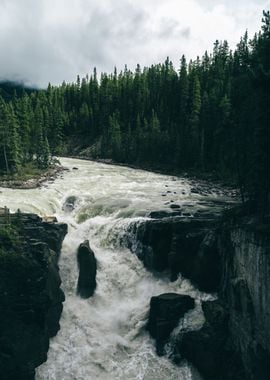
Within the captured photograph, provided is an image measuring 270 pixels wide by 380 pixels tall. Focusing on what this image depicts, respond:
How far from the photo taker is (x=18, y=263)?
37188 mm

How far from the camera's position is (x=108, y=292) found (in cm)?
4366

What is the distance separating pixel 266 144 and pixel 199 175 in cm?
5485

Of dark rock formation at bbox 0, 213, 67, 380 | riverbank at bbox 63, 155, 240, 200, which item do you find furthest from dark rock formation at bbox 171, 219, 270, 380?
riverbank at bbox 63, 155, 240, 200

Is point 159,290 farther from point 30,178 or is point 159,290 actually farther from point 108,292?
point 30,178

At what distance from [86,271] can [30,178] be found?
119 ft

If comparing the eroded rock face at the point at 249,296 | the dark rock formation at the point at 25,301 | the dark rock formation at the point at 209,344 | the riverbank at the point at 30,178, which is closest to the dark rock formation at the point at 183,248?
the eroded rock face at the point at 249,296

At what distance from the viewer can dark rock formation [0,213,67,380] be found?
33.9 m

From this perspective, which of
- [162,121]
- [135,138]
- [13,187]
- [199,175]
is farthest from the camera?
[162,121]

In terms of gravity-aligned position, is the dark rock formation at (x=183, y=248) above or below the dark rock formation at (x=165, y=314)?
above

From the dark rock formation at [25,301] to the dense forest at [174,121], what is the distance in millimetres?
19099

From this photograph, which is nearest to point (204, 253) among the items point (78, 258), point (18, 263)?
point (78, 258)

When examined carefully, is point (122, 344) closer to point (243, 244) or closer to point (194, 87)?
point (243, 244)

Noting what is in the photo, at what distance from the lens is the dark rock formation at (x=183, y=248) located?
39.9m

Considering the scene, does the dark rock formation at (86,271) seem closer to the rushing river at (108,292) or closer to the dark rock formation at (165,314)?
the rushing river at (108,292)
